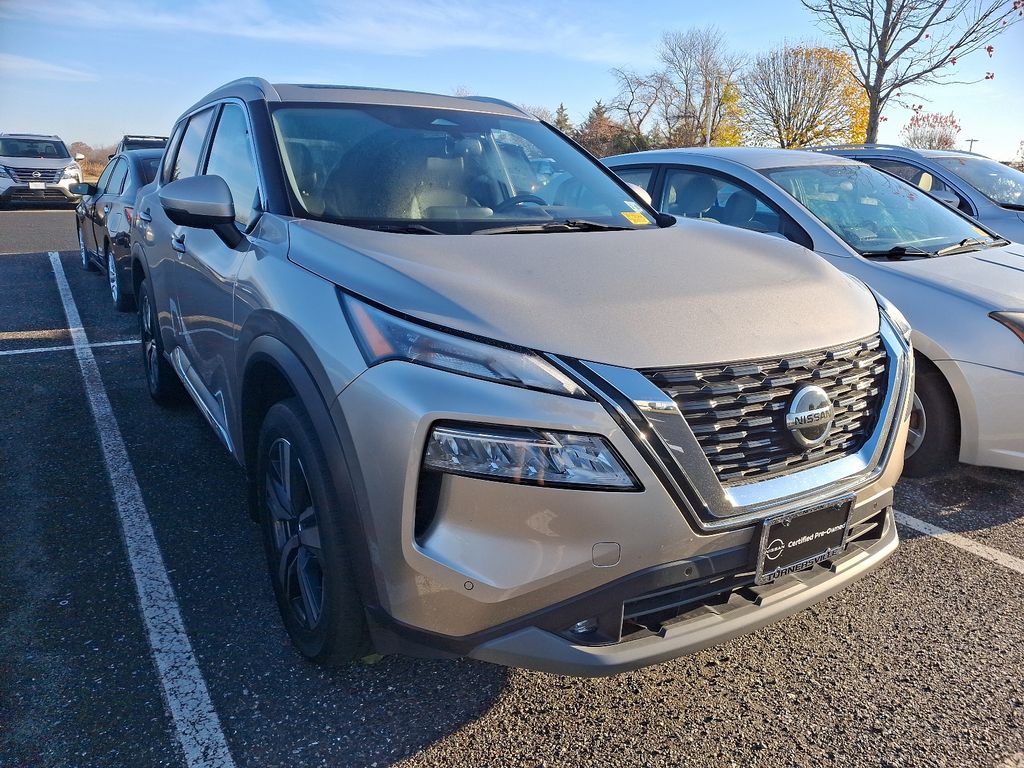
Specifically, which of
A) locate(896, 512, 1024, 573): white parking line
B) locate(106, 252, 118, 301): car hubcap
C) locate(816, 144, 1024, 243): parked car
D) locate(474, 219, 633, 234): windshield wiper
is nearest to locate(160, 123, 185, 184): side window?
locate(474, 219, 633, 234): windshield wiper

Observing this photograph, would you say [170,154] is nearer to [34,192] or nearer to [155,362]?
[155,362]

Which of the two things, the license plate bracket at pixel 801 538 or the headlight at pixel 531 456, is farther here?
the license plate bracket at pixel 801 538

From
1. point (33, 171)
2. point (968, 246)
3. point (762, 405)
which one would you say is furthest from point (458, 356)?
point (33, 171)

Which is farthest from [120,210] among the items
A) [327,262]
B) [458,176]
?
[327,262]

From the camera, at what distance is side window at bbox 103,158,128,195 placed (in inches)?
313

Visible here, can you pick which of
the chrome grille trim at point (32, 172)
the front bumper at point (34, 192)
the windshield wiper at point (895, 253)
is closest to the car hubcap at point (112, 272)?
the windshield wiper at point (895, 253)

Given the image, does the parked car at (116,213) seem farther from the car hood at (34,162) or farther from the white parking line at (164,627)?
the car hood at (34,162)

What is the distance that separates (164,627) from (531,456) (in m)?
1.61

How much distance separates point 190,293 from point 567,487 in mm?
2351

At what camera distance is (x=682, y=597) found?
6.39 feet

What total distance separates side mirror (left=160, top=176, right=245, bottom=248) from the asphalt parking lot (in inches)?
50.3

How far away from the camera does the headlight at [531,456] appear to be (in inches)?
70.1

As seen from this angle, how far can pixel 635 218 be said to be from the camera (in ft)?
10.3

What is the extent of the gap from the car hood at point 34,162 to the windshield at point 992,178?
19050 millimetres
